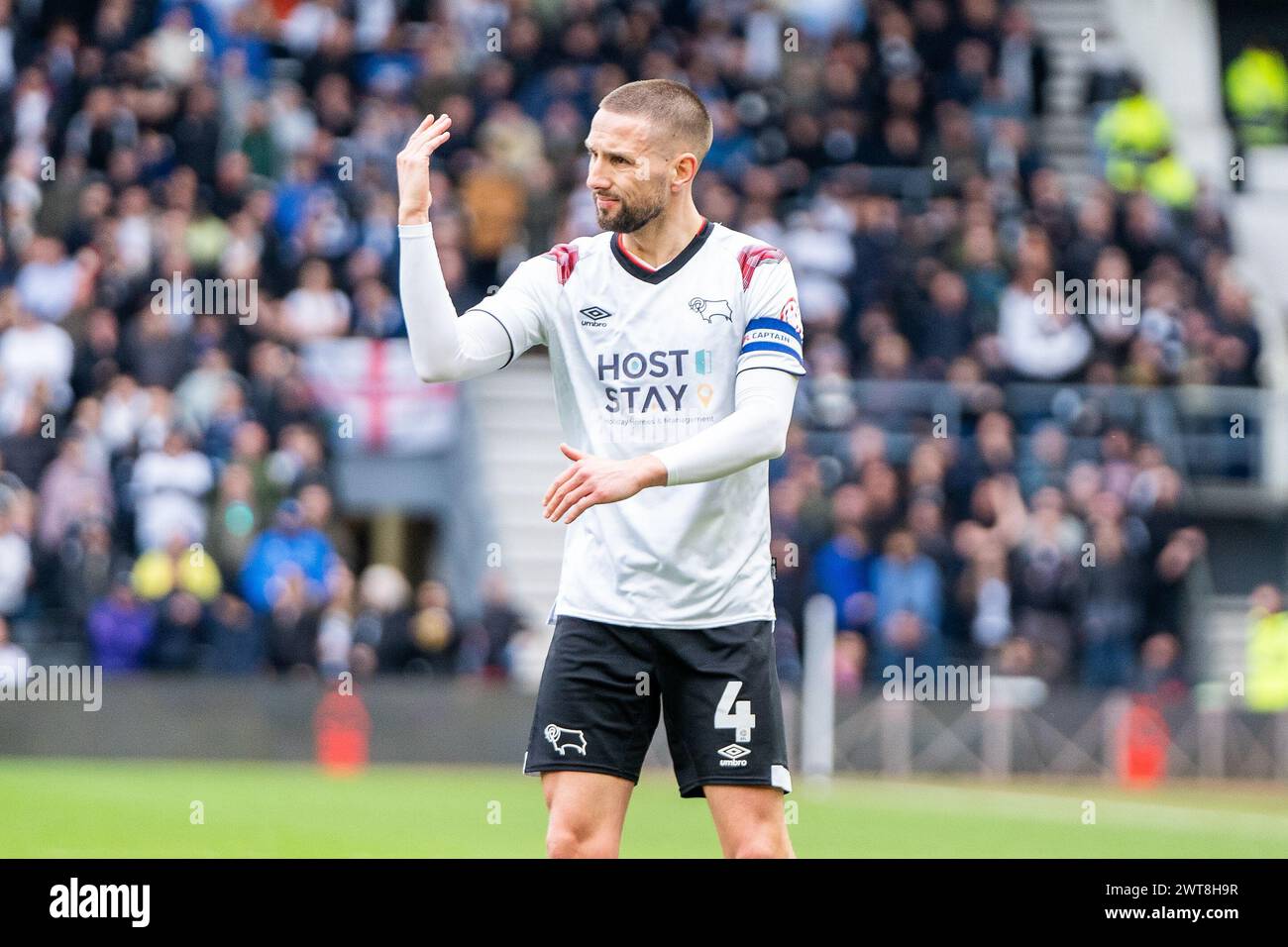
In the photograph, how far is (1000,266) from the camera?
23031 millimetres

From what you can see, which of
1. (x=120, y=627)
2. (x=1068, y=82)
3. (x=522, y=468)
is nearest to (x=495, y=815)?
(x=120, y=627)

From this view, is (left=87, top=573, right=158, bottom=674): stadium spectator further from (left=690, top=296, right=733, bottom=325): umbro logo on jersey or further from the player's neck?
(left=690, top=296, right=733, bottom=325): umbro logo on jersey

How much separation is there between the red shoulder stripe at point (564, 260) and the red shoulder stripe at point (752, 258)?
1.64 feet

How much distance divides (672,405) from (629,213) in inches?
22.1

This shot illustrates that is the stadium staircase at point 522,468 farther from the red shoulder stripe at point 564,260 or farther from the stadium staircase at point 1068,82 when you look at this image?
the red shoulder stripe at point 564,260

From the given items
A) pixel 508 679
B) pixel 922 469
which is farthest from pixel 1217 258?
pixel 508 679

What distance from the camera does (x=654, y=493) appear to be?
23.5 feet

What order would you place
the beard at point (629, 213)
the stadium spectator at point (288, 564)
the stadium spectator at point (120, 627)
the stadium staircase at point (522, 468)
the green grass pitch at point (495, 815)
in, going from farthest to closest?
the stadium staircase at point (522, 468)
the stadium spectator at point (288, 564)
the stadium spectator at point (120, 627)
the green grass pitch at point (495, 815)
the beard at point (629, 213)

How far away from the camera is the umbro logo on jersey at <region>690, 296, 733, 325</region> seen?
281 inches

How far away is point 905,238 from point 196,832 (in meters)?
12.2

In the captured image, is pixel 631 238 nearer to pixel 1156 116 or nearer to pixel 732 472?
pixel 732 472

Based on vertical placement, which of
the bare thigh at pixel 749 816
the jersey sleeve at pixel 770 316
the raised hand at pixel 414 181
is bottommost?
the bare thigh at pixel 749 816

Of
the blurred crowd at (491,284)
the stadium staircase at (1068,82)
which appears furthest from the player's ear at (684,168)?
the stadium staircase at (1068,82)

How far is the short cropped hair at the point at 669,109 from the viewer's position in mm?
7059
